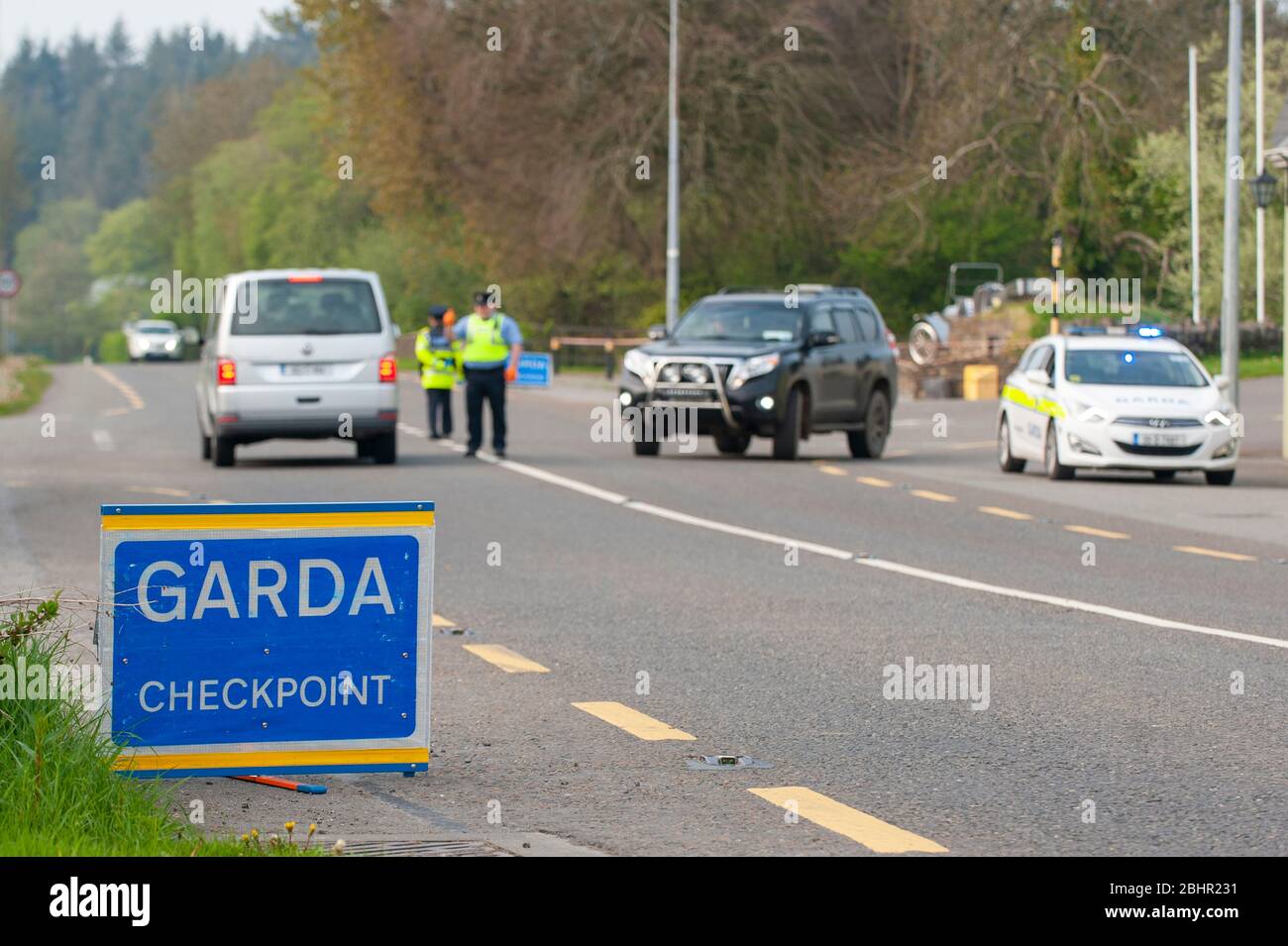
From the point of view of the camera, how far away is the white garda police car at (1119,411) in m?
22.8

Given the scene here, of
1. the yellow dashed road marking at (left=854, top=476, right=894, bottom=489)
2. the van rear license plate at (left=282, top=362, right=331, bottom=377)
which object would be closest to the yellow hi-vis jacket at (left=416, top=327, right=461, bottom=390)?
the van rear license plate at (left=282, top=362, right=331, bottom=377)

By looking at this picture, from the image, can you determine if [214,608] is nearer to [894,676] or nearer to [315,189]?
[894,676]

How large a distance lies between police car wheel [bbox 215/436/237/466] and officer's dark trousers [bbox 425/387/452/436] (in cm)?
613

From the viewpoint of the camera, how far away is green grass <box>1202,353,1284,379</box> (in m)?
45.5

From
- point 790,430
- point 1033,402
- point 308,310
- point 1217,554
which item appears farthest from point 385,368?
point 1217,554

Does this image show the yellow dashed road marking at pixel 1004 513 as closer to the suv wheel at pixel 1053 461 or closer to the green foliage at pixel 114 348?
the suv wheel at pixel 1053 461

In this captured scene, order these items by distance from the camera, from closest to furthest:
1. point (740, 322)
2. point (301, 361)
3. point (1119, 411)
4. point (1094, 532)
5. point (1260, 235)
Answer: point (1094, 532), point (1119, 411), point (301, 361), point (740, 322), point (1260, 235)

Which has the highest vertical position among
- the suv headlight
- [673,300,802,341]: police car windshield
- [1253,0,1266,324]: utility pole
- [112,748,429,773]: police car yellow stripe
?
[1253,0,1266,324]: utility pole

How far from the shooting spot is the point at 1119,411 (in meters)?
22.9

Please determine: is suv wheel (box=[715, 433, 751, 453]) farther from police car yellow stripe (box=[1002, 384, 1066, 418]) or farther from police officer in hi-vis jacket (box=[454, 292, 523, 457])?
police car yellow stripe (box=[1002, 384, 1066, 418])

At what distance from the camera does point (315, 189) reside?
89500 mm

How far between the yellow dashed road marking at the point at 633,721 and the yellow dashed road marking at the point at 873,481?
1339cm

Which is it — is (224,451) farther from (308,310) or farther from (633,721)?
(633,721)

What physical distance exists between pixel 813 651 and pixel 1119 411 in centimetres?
1246
